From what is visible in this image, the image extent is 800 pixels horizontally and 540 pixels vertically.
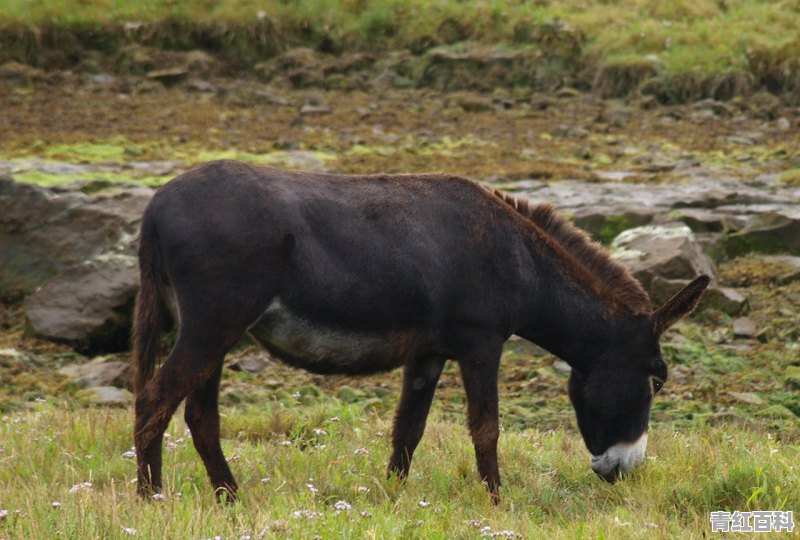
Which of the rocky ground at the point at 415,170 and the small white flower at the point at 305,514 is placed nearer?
the small white flower at the point at 305,514

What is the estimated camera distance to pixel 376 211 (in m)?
6.52

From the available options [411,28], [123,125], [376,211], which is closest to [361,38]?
[411,28]

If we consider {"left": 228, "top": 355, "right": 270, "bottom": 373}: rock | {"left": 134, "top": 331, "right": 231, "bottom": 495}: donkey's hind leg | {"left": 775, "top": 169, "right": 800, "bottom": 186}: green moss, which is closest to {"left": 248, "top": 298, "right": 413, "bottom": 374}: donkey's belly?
{"left": 134, "top": 331, "right": 231, "bottom": 495}: donkey's hind leg

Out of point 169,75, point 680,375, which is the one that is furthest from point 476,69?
point 680,375

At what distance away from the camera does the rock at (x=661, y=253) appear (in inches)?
417

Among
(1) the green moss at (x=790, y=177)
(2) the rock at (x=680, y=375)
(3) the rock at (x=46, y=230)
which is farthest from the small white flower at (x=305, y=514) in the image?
(1) the green moss at (x=790, y=177)

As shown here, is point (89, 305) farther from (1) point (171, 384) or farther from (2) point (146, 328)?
(1) point (171, 384)

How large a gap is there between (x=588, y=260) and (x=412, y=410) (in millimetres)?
1379

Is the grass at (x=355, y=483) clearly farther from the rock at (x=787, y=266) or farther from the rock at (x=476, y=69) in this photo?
the rock at (x=476, y=69)

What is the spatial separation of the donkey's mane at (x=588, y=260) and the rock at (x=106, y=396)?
336cm

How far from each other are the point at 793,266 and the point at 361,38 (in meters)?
12.9

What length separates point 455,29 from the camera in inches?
906

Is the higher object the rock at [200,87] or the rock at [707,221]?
the rock at [707,221]

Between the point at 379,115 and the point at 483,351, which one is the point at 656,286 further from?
the point at 379,115
